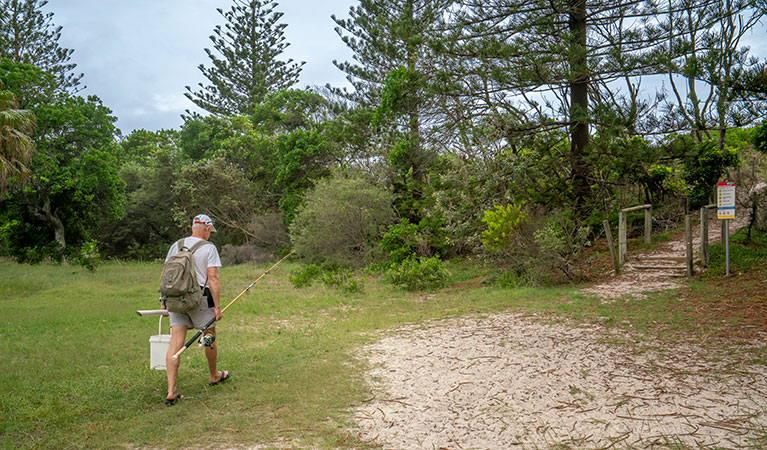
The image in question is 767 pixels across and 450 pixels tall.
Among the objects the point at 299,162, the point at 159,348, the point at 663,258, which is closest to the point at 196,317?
the point at 159,348

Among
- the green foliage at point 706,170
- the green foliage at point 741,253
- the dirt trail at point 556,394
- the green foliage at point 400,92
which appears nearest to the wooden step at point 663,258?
the green foliage at point 741,253

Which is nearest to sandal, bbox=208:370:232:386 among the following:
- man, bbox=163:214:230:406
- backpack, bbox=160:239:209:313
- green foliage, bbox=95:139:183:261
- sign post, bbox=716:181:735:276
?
man, bbox=163:214:230:406

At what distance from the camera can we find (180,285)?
4398 millimetres

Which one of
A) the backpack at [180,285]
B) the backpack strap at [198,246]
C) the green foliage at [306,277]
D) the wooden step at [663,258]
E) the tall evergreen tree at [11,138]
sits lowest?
the green foliage at [306,277]

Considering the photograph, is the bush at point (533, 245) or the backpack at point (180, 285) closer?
the backpack at point (180, 285)

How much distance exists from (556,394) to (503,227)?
6.75 m

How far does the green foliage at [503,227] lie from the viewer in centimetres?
1099

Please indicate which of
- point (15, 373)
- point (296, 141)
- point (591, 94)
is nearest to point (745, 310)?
point (15, 373)

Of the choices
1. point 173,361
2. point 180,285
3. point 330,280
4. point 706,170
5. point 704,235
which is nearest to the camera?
point 180,285

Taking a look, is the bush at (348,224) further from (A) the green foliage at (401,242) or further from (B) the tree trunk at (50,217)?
(B) the tree trunk at (50,217)

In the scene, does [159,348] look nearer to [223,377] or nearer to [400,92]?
[223,377]

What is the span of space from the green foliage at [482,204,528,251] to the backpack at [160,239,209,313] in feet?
24.8

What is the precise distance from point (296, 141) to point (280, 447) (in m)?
20.8

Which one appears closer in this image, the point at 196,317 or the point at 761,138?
the point at 196,317
